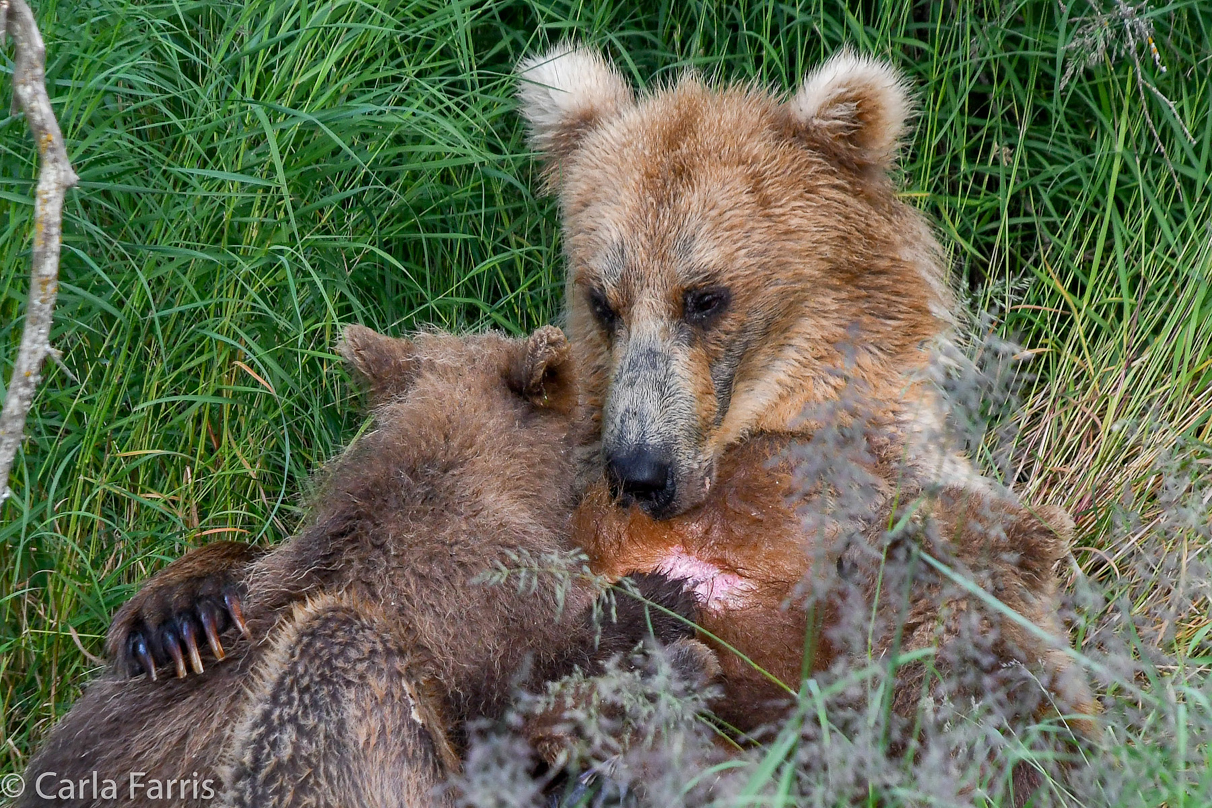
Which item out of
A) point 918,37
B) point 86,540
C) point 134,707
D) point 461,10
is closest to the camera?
point 134,707

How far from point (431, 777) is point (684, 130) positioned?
2236mm

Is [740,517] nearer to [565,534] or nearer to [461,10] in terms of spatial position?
[565,534]

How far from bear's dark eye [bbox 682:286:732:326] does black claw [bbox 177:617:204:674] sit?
1770 mm

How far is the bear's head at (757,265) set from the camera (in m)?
4.01

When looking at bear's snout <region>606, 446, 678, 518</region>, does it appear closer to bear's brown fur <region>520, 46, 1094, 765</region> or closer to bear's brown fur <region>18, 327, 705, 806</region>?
bear's brown fur <region>520, 46, 1094, 765</region>

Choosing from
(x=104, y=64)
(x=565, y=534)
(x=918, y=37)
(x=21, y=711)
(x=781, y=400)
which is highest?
(x=918, y=37)

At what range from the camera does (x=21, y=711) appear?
428cm

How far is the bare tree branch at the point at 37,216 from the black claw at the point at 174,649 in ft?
1.96

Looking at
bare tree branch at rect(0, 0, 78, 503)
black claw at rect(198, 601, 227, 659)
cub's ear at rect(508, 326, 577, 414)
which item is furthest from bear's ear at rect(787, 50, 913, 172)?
black claw at rect(198, 601, 227, 659)

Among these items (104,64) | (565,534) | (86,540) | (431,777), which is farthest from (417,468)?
(104,64)

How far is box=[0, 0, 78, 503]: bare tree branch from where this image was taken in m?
3.21

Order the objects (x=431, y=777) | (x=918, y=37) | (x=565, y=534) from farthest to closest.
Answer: (x=918, y=37)
(x=565, y=534)
(x=431, y=777)

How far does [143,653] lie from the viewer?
349 cm

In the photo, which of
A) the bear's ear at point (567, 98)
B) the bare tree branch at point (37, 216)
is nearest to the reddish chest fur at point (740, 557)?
the bear's ear at point (567, 98)
